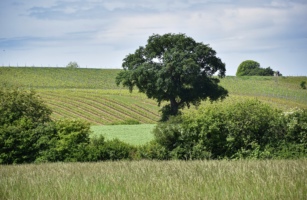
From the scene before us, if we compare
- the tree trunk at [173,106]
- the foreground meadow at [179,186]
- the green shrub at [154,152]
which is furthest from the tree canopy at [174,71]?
the foreground meadow at [179,186]

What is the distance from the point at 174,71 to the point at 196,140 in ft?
104

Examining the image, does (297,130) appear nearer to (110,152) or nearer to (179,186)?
(110,152)

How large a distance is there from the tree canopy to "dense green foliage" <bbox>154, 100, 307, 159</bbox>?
29.4 meters

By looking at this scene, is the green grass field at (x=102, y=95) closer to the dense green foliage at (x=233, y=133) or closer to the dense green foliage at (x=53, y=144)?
the dense green foliage at (x=53, y=144)

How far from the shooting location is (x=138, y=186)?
31.2 ft

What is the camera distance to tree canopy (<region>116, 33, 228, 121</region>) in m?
56.5

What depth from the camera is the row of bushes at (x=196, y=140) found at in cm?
2497

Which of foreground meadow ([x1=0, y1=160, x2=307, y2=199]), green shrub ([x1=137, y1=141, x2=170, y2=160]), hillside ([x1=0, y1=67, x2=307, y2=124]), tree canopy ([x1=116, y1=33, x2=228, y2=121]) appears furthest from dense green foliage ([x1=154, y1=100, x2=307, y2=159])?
tree canopy ([x1=116, y1=33, x2=228, y2=121])

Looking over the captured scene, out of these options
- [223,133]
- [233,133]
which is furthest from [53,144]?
[233,133]

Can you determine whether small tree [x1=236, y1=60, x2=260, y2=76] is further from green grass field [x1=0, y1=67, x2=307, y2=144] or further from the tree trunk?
the tree trunk

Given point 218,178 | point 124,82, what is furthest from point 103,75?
point 218,178

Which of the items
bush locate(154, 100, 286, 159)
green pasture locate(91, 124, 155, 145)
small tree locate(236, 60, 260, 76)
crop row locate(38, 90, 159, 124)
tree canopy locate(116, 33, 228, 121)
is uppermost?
small tree locate(236, 60, 260, 76)

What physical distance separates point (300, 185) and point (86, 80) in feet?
338

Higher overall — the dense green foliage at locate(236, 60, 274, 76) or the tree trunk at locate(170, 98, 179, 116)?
the dense green foliage at locate(236, 60, 274, 76)
